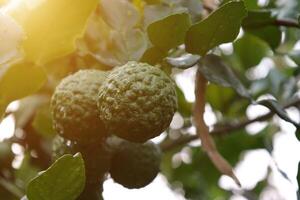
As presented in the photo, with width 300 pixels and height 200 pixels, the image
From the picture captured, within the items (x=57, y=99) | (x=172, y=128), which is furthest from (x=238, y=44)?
(x=57, y=99)

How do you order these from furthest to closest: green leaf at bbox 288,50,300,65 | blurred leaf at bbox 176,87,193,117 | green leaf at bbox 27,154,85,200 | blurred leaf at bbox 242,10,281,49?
1. blurred leaf at bbox 176,87,193,117
2. green leaf at bbox 288,50,300,65
3. blurred leaf at bbox 242,10,281,49
4. green leaf at bbox 27,154,85,200

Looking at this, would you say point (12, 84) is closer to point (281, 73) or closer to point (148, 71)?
point (148, 71)

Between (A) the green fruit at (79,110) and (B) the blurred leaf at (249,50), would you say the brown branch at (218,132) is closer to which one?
(B) the blurred leaf at (249,50)

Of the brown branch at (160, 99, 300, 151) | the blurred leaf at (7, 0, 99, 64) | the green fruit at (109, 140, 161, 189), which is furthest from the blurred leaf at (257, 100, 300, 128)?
the brown branch at (160, 99, 300, 151)

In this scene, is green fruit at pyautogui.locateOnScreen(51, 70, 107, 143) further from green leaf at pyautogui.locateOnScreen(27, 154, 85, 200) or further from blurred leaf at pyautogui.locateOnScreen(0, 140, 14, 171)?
blurred leaf at pyautogui.locateOnScreen(0, 140, 14, 171)

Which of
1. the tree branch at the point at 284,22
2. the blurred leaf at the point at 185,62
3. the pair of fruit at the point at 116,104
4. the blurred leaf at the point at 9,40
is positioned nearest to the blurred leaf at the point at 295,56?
the tree branch at the point at 284,22
